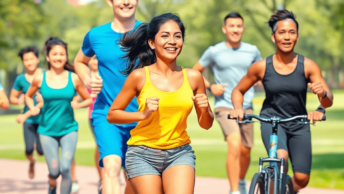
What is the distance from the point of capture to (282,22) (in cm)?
621

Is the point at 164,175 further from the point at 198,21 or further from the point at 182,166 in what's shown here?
the point at 198,21

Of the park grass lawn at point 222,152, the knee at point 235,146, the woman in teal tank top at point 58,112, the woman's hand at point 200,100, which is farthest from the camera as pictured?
the park grass lawn at point 222,152

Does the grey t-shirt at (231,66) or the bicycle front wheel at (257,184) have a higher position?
the grey t-shirt at (231,66)

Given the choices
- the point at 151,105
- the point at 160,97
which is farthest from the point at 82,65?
the point at 151,105

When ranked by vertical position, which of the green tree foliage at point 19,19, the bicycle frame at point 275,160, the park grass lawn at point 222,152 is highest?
the green tree foliage at point 19,19

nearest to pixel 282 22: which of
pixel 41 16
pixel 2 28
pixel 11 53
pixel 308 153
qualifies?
pixel 308 153

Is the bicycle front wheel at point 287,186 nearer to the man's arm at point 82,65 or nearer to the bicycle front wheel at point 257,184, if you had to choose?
the bicycle front wheel at point 257,184

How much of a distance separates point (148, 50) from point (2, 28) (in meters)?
33.6

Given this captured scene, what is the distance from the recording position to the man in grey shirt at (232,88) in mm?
8195

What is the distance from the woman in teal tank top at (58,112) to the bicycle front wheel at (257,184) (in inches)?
112

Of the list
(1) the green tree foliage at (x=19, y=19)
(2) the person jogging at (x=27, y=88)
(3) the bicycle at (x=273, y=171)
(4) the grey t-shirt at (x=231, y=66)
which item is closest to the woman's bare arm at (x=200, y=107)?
(3) the bicycle at (x=273, y=171)

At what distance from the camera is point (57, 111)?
7785 mm

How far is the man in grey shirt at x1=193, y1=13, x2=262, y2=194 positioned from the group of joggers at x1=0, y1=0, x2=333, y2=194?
14 millimetres

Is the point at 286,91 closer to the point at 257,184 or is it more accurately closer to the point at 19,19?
the point at 257,184
